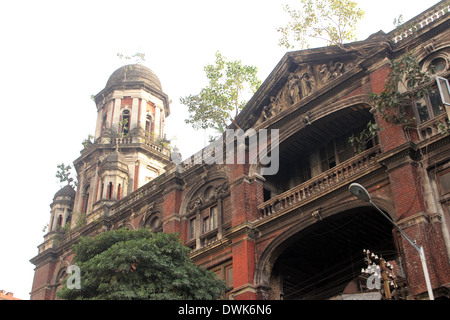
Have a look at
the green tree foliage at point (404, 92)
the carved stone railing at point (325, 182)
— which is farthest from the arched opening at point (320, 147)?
the green tree foliage at point (404, 92)

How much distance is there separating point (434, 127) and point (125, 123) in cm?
2761

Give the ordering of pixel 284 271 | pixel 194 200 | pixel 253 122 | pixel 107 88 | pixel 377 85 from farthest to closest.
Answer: pixel 107 88 < pixel 194 200 < pixel 253 122 < pixel 284 271 < pixel 377 85

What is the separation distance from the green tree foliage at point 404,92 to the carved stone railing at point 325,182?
1409 mm

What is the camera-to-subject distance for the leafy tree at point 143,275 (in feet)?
63.8

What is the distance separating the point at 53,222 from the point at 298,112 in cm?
2267

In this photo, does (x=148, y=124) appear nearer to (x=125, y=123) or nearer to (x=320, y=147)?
(x=125, y=123)

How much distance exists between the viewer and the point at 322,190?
72.2 feet

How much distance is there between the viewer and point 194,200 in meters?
28.9

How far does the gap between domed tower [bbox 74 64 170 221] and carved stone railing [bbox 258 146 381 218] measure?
1589 centimetres

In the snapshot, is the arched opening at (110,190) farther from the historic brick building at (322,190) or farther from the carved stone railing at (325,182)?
the carved stone railing at (325,182)

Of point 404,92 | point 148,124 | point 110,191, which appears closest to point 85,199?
point 110,191

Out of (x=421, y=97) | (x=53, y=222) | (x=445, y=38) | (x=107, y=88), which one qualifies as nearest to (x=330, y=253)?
(x=421, y=97)

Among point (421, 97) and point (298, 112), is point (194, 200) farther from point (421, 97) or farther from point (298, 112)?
point (421, 97)

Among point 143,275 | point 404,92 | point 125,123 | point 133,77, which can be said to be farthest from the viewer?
point 133,77
